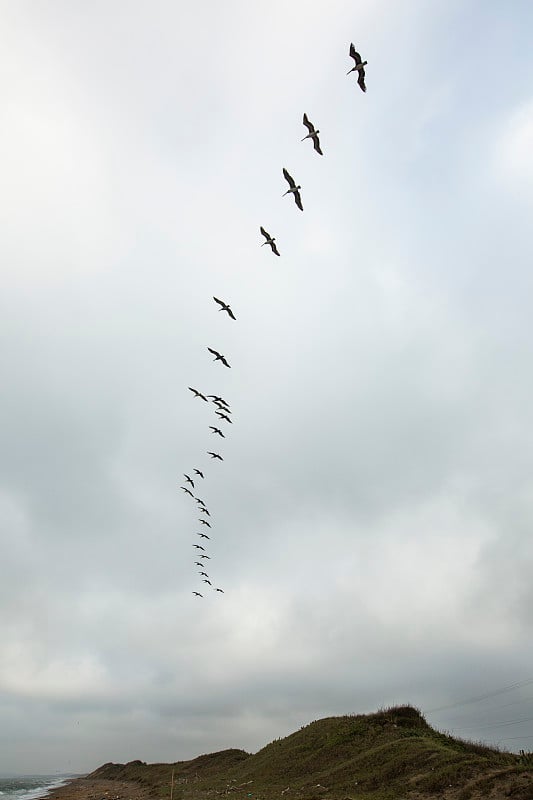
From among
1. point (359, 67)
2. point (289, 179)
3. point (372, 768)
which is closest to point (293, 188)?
point (289, 179)

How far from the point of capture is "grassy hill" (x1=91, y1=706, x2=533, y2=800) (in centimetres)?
3594

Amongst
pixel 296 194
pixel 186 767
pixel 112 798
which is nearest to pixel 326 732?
pixel 112 798

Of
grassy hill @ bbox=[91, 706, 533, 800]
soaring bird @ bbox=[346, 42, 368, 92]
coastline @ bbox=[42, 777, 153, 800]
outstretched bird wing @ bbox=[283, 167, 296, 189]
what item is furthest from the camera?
coastline @ bbox=[42, 777, 153, 800]

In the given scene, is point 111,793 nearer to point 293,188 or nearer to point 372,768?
point 372,768

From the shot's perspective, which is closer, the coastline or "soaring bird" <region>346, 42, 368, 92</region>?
"soaring bird" <region>346, 42, 368, 92</region>

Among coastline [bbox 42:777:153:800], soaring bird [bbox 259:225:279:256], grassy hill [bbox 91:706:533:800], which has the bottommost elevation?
coastline [bbox 42:777:153:800]

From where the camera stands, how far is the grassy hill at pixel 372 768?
35.9 m

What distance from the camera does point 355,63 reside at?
26.5 m

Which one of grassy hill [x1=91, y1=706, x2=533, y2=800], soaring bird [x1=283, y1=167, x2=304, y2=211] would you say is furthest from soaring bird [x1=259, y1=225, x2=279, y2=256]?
grassy hill [x1=91, y1=706, x2=533, y2=800]

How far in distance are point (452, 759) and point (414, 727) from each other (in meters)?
21.4

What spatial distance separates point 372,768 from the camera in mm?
47188

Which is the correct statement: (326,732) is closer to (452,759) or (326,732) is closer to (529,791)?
(452,759)

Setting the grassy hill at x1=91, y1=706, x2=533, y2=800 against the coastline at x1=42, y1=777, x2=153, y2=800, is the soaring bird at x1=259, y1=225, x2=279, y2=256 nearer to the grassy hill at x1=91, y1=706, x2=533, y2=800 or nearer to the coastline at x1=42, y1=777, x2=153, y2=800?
the grassy hill at x1=91, y1=706, x2=533, y2=800

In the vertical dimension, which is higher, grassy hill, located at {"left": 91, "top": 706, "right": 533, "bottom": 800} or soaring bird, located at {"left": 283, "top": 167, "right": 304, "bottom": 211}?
soaring bird, located at {"left": 283, "top": 167, "right": 304, "bottom": 211}
